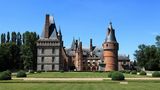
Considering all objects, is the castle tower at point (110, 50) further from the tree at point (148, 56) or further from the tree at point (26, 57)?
the tree at point (26, 57)

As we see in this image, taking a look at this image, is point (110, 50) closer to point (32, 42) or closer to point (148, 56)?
point (148, 56)

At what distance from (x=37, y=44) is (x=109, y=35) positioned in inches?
732

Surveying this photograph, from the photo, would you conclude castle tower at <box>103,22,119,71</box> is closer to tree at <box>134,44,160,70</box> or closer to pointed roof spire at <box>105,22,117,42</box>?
pointed roof spire at <box>105,22,117,42</box>

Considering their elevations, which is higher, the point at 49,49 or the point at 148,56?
the point at 49,49

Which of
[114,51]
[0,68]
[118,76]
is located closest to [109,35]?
[114,51]

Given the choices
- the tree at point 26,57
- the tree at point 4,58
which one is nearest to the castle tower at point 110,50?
the tree at point 26,57

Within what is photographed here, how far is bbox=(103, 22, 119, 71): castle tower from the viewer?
89875 millimetres

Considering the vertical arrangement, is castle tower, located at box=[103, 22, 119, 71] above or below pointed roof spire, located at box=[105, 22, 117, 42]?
below

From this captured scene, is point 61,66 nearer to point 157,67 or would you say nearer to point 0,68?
point 0,68

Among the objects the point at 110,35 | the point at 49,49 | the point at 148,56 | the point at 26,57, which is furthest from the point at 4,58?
the point at 148,56

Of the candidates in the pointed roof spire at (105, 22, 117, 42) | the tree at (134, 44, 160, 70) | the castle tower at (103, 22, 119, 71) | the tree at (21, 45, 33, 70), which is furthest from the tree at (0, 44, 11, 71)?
the tree at (134, 44, 160, 70)

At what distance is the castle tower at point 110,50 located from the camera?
89.9 metres

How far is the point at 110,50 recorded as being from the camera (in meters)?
90.5

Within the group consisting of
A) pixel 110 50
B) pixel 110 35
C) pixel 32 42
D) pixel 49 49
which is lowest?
pixel 110 50
